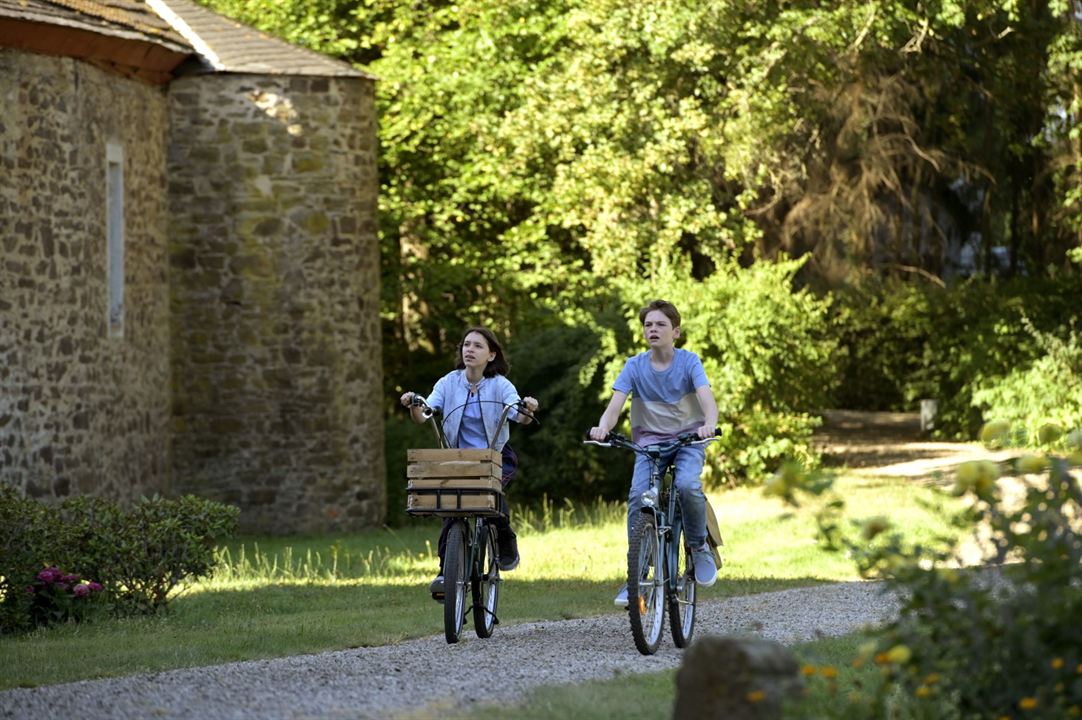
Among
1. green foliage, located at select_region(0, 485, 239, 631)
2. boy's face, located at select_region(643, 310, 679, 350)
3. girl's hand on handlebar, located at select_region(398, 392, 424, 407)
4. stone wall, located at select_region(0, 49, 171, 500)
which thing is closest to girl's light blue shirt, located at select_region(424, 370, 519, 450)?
girl's hand on handlebar, located at select_region(398, 392, 424, 407)

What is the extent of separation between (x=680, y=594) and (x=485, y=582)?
108cm

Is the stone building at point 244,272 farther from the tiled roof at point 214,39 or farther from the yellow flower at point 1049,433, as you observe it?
the yellow flower at point 1049,433

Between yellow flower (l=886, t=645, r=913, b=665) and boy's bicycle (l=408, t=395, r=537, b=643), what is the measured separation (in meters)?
3.63

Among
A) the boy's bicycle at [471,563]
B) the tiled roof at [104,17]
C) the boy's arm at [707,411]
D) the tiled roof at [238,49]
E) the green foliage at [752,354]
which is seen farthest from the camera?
the green foliage at [752,354]

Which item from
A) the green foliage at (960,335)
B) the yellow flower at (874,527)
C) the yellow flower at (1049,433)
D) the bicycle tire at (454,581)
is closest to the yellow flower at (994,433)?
the yellow flower at (1049,433)

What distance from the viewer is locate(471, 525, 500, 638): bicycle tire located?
927cm

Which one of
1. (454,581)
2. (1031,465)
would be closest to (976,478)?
(1031,465)

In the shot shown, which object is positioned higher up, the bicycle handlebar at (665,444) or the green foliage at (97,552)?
the bicycle handlebar at (665,444)

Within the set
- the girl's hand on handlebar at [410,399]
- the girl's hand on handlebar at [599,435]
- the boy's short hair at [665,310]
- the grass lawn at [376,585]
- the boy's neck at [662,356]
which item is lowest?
the grass lawn at [376,585]

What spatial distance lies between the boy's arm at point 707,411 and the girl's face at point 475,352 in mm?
1194

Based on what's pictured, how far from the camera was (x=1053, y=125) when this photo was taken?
77.8 feet

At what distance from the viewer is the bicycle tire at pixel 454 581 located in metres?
8.91

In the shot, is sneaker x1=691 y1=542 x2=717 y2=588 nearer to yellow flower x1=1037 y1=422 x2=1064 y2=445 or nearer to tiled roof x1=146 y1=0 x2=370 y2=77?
yellow flower x1=1037 y1=422 x2=1064 y2=445

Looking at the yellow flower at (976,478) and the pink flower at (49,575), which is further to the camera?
the pink flower at (49,575)
